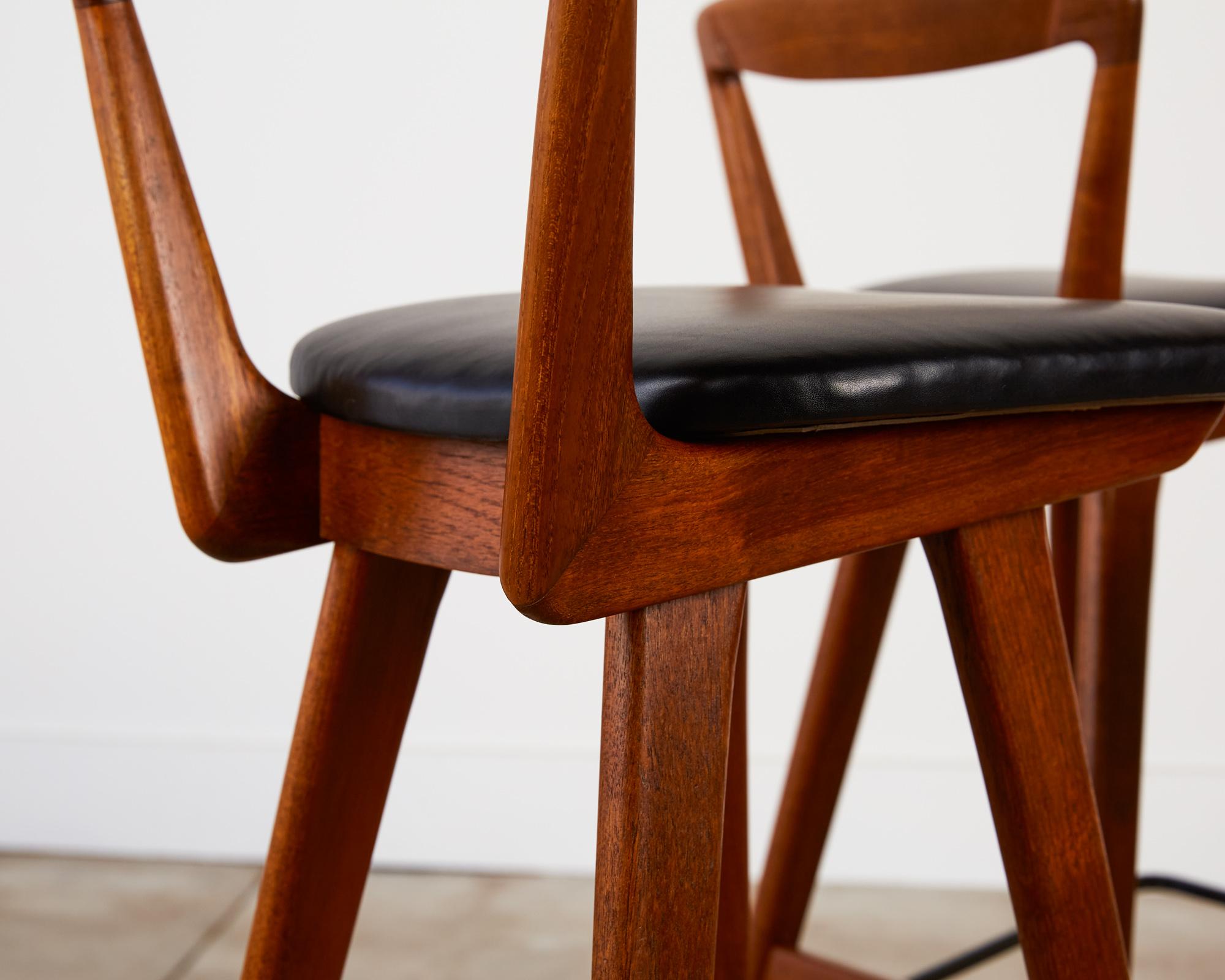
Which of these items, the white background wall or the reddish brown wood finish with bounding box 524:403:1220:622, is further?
the white background wall

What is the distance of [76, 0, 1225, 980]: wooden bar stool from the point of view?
0.35 m

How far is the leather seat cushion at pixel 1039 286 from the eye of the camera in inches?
32.3

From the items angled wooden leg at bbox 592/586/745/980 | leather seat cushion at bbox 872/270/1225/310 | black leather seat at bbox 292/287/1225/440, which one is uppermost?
black leather seat at bbox 292/287/1225/440

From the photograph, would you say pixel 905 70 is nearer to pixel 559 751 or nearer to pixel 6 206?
pixel 559 751

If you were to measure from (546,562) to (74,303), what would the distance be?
139 centimetres

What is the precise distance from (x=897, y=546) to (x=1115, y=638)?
0.56 ft

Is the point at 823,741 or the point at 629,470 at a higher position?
the point at 629,470

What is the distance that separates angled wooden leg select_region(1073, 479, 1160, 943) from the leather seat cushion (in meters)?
0.13

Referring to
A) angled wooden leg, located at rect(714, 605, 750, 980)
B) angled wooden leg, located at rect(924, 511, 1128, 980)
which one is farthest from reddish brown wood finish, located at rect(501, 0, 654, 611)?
angled wooden leg, located at rect(714, 605, 750, 980)

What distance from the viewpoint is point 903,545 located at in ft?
2.93

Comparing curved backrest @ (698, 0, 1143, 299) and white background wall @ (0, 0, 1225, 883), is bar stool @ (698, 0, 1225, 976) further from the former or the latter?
white background wall @ (0, 0, 1225, 883)

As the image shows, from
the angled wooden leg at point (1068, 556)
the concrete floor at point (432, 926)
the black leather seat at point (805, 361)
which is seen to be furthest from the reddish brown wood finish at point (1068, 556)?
the concrete floor at point (432, 926)

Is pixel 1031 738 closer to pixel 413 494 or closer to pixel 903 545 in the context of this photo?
pixel 413 494

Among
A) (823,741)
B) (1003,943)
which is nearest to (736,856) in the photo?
(823,741)
